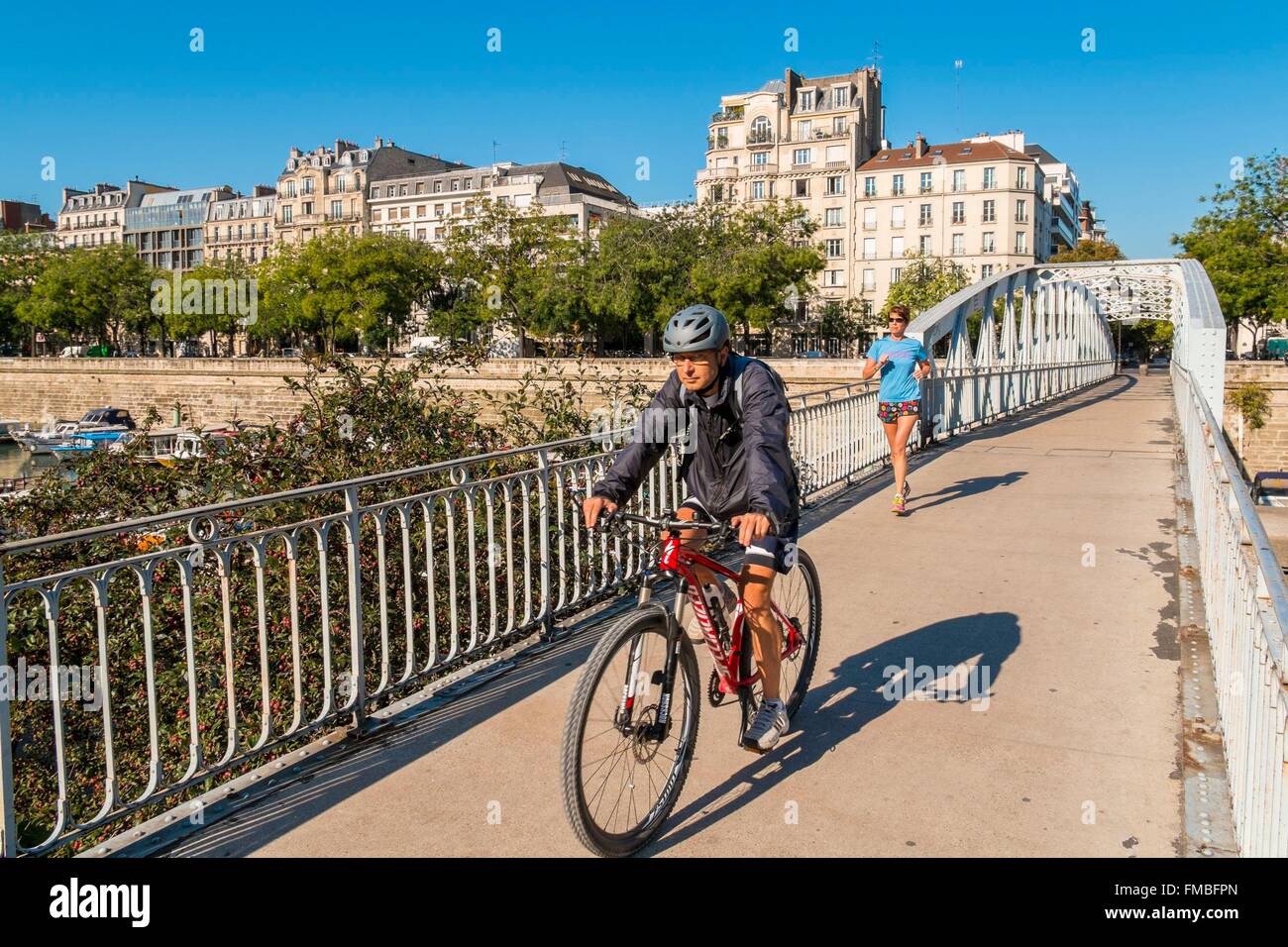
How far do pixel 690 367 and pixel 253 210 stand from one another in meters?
118

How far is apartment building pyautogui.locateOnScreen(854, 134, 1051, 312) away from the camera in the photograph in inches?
2977

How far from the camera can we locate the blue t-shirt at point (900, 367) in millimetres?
10109

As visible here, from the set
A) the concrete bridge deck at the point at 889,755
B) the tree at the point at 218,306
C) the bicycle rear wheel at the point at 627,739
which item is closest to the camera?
the bicycle rear wheel at the point at 627,739

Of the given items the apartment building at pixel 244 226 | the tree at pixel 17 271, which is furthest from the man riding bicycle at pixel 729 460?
the apartment building at pixel 244 226

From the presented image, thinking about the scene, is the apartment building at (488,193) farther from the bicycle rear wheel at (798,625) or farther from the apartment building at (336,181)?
the bicycle rear wheel at (798,625)

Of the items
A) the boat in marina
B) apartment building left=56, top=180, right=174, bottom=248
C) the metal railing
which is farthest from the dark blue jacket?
apartment building left=56, top=180, right=174, bottom=248

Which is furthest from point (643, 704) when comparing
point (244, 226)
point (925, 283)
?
point (244, 226)

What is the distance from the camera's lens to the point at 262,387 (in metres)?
58.7

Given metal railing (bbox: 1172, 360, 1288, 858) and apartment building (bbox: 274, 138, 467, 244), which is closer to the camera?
metal railing (bbox: 1172, 360, 1288, 858)

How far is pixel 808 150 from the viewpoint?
3182 inches

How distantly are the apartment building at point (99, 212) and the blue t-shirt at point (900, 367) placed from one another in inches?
5208

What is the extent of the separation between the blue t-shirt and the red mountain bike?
21.5 feet

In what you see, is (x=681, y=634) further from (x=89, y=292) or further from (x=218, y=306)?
(x=89, y=292)

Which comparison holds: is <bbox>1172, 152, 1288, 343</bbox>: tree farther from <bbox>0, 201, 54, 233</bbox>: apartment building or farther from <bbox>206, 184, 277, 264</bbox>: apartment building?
<bbox>0, 201, 54, 233</bbox>: apartment building
